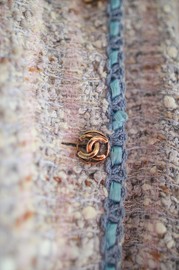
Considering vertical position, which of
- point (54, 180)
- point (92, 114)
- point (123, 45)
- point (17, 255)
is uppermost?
point (123, 45)

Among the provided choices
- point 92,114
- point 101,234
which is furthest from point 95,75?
point 101,234

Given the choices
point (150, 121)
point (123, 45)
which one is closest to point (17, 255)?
point (150, 121)

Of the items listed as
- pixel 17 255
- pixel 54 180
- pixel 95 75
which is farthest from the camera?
pixel 95 75

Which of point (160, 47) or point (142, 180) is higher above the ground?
point (160, 47)

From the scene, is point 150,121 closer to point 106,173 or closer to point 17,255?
point 106,173

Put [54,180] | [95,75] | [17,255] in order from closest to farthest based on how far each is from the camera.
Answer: [17,255]
[54,180]
[95,75]

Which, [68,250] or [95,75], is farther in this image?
[95,75]
